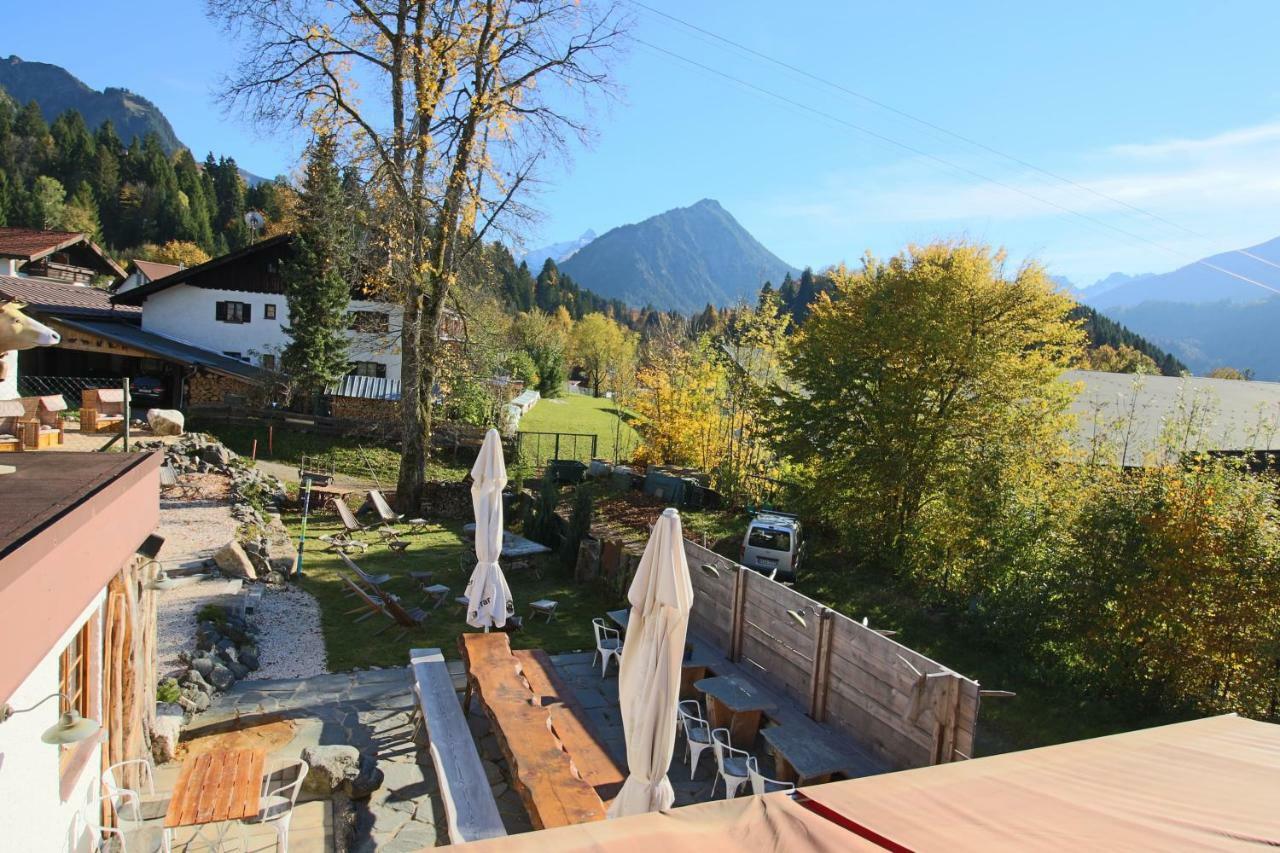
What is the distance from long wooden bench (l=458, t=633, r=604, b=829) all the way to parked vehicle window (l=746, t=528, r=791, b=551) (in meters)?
6.99

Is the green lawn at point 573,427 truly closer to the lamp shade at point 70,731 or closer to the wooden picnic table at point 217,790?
the wooden picnic table at point 217,790

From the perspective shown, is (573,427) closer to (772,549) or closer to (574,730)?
(772,549)

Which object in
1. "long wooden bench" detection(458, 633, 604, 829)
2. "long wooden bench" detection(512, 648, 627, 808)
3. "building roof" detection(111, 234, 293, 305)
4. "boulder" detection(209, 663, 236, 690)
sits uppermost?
"building roof" detection(111, 234, 293, 305)

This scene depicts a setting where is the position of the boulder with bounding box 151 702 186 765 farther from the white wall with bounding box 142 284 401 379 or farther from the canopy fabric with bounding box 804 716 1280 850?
the white wall with bounding box 142 284 401 379

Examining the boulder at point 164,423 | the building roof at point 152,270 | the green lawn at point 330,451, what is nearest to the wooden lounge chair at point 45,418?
the boulder at point 164,423

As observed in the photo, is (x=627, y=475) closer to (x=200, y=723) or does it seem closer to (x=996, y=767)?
(x=200, y=723)

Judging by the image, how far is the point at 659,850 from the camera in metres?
2.49

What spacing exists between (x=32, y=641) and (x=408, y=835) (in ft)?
13.2

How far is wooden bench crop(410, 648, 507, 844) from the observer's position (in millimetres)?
5859

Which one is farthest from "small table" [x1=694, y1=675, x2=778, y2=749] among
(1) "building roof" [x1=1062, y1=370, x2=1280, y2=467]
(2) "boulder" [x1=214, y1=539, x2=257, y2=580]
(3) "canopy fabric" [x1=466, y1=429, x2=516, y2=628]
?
(1) "building roof" [x1=1062, y1=370, x2=1280, y2=467]

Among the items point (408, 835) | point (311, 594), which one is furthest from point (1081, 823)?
point (311, 594)

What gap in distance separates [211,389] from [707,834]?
32260 millimetres

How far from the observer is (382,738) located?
26.6 ft

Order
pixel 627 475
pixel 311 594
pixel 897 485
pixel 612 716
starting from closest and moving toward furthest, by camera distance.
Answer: pixel 612 716, pixel 311 594, pixel 897 485, pixel 627 475
